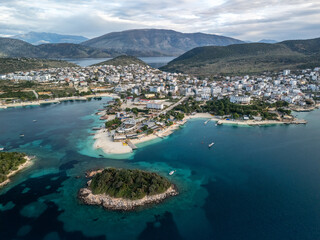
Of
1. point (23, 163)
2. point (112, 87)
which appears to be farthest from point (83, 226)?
point (112, 87)

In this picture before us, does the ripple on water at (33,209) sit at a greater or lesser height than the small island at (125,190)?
lesser

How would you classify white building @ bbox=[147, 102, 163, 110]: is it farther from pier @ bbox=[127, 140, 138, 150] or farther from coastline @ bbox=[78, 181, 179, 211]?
coastline @ bbox=[78, 181, 179, 211]

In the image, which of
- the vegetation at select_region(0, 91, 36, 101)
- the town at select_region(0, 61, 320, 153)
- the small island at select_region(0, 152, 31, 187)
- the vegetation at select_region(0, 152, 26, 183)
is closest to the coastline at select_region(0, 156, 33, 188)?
the small island at select_region(0, 152, 31, 187)

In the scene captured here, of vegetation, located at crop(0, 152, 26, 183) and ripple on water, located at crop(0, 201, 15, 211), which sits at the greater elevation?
vegetation, located at crop(0, 152, 26, 183)

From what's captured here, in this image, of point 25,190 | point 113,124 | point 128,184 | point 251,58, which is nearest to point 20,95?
point 113,124

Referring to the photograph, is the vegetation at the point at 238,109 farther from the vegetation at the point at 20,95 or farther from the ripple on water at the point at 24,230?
the vegetation at the point at 20,95

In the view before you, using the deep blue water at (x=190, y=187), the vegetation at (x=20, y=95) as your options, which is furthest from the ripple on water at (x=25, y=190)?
the vegetation at (x=20, y=95)

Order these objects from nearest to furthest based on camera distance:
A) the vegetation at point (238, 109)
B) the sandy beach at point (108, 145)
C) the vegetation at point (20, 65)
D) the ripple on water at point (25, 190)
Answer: the ripple on water at point (25, 190) < the sandy beach at point (108, 145) < the vegetation at point (238, 109) < the vegetation at point (20, 65)
